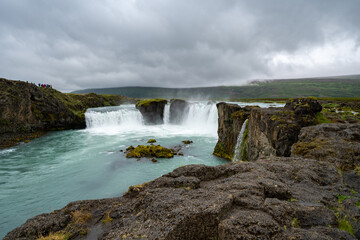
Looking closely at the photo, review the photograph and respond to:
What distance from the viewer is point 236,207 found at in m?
4.34

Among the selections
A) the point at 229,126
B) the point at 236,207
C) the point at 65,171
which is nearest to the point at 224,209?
the point at 236,207

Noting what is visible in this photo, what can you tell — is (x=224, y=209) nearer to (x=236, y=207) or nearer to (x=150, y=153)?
(x=236, y=207)

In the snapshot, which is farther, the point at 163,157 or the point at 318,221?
the point at 163,157

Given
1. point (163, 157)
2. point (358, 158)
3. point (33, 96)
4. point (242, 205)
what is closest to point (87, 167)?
point (163, 157)

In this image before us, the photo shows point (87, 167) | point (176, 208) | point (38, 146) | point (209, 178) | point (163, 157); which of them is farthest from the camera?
point (38, 146)

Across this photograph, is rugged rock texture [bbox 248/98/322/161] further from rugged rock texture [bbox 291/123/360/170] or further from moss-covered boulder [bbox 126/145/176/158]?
moss-covered boulder [bbox 126/145/176/158]

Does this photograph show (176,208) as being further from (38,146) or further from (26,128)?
(26,128)

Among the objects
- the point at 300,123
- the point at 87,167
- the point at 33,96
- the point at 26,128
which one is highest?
the point at 33,96

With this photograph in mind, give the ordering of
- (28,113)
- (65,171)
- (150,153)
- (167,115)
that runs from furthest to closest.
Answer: (167,115) → (28,113) → (150,153) → (65,171)

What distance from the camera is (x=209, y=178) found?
6.64 meters

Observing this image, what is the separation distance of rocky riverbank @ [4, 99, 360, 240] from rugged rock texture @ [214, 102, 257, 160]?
42.3 feet

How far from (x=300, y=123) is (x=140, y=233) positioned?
1331 cm

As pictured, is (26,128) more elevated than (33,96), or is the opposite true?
(33,96)

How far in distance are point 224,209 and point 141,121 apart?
50.9 meters
